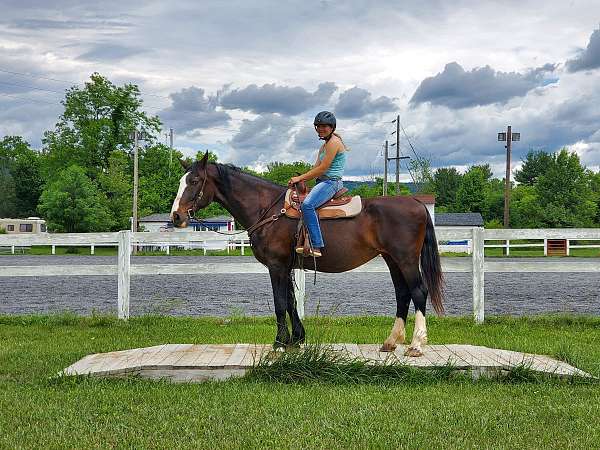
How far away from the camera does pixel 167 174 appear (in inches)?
2135

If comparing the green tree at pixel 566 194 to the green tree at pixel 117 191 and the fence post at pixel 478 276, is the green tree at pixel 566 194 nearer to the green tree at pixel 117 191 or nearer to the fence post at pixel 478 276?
the green tree at pixel 117 191

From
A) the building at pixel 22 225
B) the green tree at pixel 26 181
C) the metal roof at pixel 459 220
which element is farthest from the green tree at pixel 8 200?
the metal roof at pixel 459 220

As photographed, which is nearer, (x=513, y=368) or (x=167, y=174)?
(x=513, y=368)

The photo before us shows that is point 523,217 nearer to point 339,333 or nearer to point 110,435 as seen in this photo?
point 339,333

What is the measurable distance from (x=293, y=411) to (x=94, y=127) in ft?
155

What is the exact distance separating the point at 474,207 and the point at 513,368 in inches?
2524

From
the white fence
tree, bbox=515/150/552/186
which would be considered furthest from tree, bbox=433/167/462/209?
the white fence

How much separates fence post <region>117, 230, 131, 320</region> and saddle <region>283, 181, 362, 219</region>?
400 centimetres

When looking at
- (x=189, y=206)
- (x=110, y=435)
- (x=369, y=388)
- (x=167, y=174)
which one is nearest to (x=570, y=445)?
(x=369, y=388)

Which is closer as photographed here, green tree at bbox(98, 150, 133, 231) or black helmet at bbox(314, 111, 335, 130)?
black helmet at bbox(314, 111, 335, 130)

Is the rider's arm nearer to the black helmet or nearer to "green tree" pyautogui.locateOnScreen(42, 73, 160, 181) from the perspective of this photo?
the black helmet

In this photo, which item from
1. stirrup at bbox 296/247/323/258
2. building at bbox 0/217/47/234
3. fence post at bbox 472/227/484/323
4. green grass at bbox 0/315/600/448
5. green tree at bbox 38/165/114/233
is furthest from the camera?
building at bbox 0/217/47/234

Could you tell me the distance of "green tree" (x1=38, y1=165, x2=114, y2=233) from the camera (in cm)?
4025

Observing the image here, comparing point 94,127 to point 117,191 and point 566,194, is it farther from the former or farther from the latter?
point 566,194
